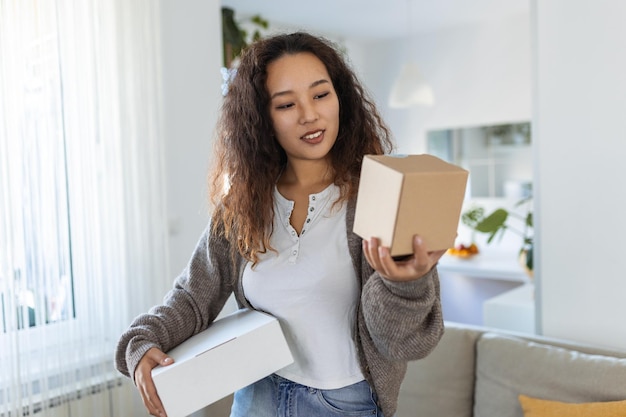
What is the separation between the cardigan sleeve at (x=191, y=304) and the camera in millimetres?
1200

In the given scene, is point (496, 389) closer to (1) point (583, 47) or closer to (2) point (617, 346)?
(2) point (617, 346)

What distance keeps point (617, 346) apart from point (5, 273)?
171 centimetres

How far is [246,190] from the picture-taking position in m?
1.25

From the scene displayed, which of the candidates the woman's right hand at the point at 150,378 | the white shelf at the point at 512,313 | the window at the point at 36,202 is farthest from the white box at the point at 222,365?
the white shelf at the point at 512,313

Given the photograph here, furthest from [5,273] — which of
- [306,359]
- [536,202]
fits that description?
[536,202]

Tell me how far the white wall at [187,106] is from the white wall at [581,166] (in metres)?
1.20

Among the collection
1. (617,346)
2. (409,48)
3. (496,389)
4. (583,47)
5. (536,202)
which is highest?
(409,48)

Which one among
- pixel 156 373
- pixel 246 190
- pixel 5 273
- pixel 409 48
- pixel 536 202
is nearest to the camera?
pixel 156 373

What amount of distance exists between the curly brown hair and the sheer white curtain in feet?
2.29

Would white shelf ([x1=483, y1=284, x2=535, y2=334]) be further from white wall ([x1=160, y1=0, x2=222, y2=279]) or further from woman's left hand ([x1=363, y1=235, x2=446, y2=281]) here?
woman's left hand ([x1=363, y1=235, x2=446, y2=281])

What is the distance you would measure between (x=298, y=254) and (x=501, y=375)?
3.01 ft

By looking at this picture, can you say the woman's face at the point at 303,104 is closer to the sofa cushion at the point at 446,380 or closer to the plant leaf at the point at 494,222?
the sofa cushion at the point at 446,380

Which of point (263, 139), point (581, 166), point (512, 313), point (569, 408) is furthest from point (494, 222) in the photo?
point (263, 139)

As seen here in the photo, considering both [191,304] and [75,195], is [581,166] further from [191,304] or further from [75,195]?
[75,195]
